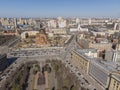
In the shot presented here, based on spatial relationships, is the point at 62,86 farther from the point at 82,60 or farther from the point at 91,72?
the point at 82,60

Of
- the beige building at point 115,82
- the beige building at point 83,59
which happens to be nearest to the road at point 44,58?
the beige building at point 83,59

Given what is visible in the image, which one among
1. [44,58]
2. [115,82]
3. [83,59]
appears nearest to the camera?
[115,82]

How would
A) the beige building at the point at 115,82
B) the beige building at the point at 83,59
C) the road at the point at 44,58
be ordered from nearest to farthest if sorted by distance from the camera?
1. the beige building at the point at 115,82
2. the road at the point at 44,58
3. the beige building at the point at 83,59

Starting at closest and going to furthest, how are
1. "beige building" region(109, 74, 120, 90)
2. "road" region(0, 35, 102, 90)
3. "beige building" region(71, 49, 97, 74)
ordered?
"beige building" region(109, 74, 120, 90) < "road" region(0, 35, 102, 90) < "beige building" region(71, 49, 97, 74)

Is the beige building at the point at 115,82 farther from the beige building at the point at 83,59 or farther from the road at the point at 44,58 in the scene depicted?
the beige building at the point at 83,59

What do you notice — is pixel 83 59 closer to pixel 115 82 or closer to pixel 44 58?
pixel 115 82

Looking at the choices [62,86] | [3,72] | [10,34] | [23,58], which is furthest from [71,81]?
[10,34]

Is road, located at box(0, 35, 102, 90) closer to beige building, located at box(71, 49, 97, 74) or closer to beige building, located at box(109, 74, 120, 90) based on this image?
beige building, located at box(71, 49, 97, 74)

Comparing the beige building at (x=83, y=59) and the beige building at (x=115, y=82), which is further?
the beige building at (x=83, y=59)

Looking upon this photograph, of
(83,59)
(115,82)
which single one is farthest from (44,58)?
(115,82)

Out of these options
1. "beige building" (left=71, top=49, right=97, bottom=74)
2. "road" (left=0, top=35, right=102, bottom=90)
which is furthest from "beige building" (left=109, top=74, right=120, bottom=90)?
"beige building" (left=71, top=49, right=97, bottom=74)
